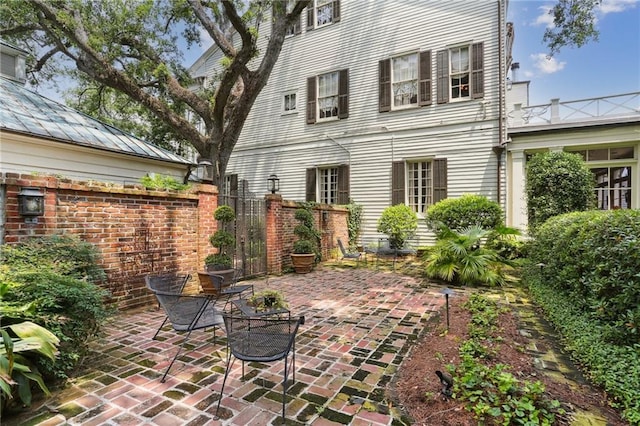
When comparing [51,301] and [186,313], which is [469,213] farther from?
[51,301]

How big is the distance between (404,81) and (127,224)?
31.5 ft

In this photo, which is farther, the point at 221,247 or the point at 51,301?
the point at 221,247

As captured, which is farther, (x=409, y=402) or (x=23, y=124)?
(x=23, y=124)

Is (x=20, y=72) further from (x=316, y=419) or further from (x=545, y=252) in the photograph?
(x=545, y=252)

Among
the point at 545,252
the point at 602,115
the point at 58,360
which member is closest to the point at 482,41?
the point at 602,115

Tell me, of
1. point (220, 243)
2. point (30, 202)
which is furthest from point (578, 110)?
point (30, 202)

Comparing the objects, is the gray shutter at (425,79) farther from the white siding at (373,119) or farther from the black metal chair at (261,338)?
the black metal chair at (261,338)

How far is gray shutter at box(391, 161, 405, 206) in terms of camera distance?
414 inches

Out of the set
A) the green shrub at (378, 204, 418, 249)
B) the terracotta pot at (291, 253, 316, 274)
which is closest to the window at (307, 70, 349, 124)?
the green shrub at (378, 204, 418, 249)

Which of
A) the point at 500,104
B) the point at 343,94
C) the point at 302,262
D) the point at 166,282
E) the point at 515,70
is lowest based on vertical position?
the point at 302,262

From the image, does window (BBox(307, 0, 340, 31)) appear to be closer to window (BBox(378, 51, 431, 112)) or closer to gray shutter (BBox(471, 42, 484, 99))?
window (BBox(378, 51, 431, 112))

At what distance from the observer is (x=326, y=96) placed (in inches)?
476

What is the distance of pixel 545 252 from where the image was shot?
5496 mm

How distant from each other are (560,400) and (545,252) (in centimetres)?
397
